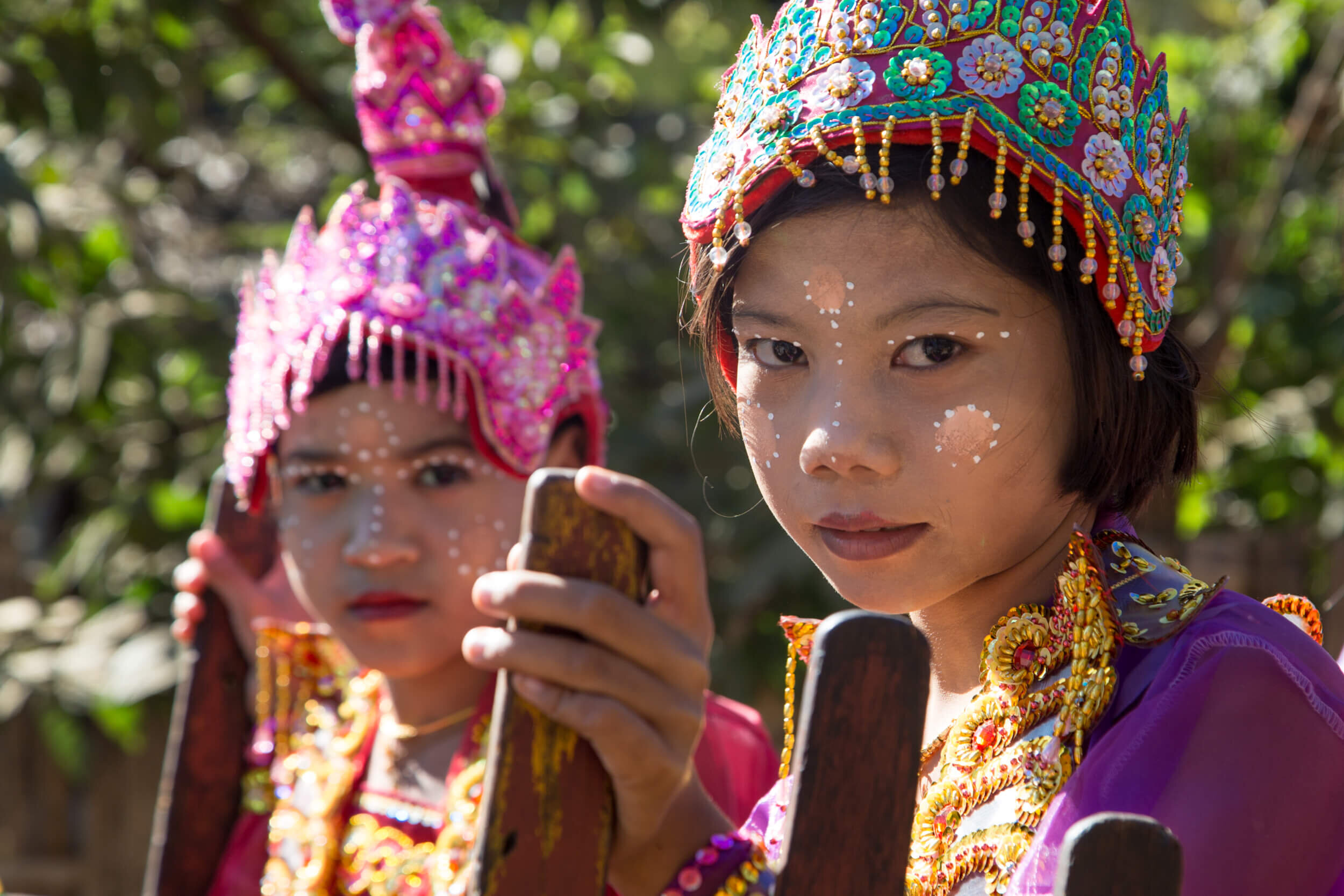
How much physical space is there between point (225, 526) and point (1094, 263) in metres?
1.82

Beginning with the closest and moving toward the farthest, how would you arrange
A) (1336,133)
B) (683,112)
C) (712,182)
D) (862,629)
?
(862,629)
(712,182)
(1336,133)
(683,112)

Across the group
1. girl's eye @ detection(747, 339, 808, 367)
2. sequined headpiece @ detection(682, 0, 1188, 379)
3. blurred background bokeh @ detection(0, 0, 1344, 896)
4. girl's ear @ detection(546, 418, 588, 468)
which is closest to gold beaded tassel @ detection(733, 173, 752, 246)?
sequined headpiece @ detection(682, 0, 1188, 379)

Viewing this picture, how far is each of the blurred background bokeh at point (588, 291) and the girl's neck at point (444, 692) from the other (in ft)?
3.56

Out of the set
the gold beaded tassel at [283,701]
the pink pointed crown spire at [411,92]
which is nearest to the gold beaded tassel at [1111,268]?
the pink pointed crown spire at [411,92]

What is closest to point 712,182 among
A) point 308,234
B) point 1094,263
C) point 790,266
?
point 790,266

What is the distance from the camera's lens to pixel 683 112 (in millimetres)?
4008

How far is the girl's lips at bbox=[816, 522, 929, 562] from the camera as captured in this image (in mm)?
1238

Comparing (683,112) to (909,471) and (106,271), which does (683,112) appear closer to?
(106,271)

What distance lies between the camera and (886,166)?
123 cm

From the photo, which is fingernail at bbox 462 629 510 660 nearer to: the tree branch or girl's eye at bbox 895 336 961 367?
girl's eye at bbox 895 336 961 367

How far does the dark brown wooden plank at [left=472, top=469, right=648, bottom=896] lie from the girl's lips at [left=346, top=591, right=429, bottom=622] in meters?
1.12

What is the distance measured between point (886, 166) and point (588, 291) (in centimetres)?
261

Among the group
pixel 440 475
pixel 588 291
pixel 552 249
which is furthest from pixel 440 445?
pixel 552 249

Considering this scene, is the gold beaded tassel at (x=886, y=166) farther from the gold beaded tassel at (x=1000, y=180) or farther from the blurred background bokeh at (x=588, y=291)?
the blurred background bokeh at (x=588, y=291)
